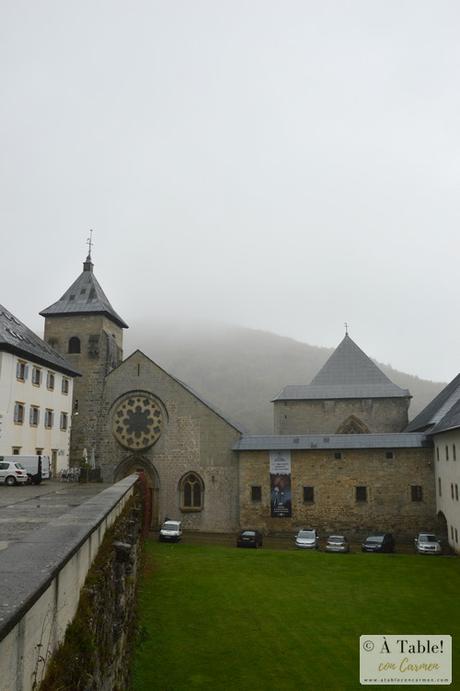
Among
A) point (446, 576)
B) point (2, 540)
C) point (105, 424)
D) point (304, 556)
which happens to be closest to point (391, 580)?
point (446, 576)

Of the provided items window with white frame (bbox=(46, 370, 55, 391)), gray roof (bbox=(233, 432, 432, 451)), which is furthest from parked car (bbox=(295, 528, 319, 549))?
window with white frame (bbox=(46, 370, 55, 391))

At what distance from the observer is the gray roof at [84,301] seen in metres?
46.8

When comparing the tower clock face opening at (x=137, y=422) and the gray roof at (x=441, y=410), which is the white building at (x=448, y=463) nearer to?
the gray roof at (x=441, y=410)

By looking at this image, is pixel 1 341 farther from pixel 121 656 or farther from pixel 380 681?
pixel 380 681

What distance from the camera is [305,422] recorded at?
4806 centimetres

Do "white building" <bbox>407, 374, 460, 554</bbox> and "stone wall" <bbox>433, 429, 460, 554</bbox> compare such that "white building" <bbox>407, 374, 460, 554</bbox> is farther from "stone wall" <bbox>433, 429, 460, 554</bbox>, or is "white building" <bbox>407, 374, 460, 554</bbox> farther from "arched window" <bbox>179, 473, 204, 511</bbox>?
"arched window" <bbox>179, 473, 204, 511</bbox>

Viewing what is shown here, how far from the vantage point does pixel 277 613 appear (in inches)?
789

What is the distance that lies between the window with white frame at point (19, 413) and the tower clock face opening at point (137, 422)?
35.1ft

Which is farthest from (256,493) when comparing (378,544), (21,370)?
(21,370)

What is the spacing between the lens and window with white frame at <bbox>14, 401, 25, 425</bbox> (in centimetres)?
3192

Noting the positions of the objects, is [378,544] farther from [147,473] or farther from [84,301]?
[84,301]

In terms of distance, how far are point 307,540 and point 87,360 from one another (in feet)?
74.1

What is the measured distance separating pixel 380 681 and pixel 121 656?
7.20m

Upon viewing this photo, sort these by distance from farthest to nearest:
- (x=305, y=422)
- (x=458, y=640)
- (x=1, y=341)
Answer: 1. (x=305, y=422)
2. (x=1, y=341)
3. (x=458, y=640)
